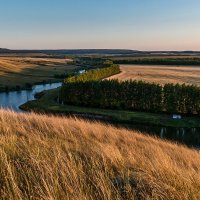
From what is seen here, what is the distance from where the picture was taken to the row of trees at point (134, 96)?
63031 mm

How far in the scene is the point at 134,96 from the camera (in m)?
67.4

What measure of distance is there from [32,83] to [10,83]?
7.52 meters

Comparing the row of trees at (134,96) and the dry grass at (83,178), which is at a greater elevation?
the dry grass at (83,178)

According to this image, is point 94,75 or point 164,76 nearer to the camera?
point 94,75

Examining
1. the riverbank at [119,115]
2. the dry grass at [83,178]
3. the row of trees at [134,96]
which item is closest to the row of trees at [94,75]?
the row of trees at [134,96]

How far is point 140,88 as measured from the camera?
223 ft

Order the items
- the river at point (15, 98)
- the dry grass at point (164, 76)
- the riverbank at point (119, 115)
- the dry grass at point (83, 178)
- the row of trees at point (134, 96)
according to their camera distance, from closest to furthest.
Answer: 1. the dry grass at point (83, 178)
2. the riverbank at point (119, 115)
3. the row of trees at point (134, 96)
4. the river at point (15, 98)
5. the dry grass at point (164, 76)

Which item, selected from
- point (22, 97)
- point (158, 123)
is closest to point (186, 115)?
point (158, 123)

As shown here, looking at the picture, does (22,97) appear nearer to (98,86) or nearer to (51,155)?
(98,86)

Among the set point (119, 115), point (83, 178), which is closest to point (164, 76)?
point (119, 115)

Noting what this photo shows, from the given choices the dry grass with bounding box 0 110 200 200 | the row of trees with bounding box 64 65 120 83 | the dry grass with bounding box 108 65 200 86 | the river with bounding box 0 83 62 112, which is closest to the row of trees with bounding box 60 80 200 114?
the row of trees with bounding box 64 65 120 83

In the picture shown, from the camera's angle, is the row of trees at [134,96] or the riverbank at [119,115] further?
the row of trees at [134,96]

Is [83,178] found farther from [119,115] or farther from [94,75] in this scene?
[94,75]

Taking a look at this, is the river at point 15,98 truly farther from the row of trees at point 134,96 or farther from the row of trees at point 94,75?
the row of trees at point 94,75
